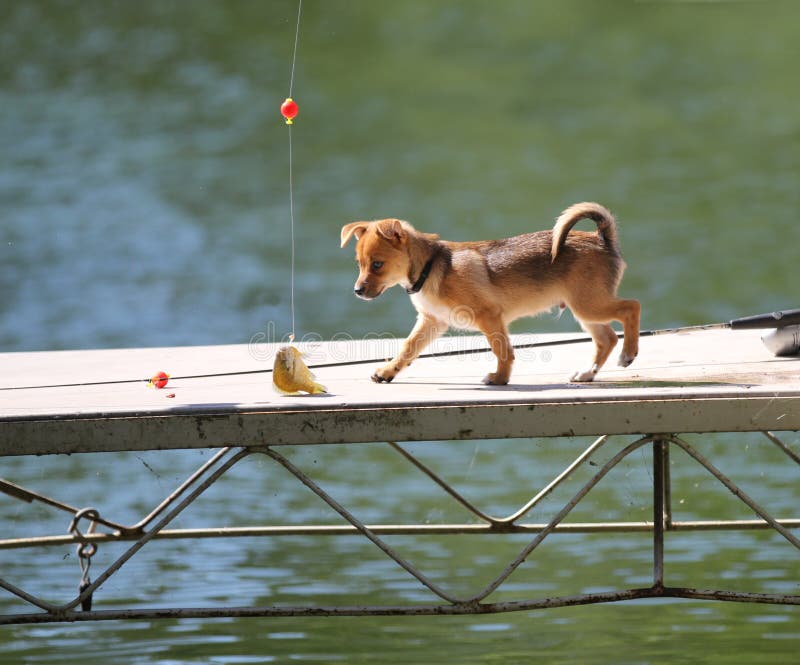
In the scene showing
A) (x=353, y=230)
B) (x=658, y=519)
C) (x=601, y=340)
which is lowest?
(x=658, y=519)

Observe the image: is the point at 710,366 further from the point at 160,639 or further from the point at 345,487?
the point at 345,487

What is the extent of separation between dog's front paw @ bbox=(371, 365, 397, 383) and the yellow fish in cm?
39

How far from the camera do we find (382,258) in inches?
150

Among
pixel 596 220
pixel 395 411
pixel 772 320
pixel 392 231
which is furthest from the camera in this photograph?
pixel 772 320

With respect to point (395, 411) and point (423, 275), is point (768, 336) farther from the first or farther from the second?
point (395, 411)

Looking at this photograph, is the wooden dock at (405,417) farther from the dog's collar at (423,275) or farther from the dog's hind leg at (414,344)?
the dog's collar at (423,275)

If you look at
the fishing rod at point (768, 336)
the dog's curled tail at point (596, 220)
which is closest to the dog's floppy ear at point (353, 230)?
the dog's curled tail at point (596, 220)

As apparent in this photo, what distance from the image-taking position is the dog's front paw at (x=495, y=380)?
388cm

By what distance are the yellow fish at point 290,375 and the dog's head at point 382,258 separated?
282 millimetres

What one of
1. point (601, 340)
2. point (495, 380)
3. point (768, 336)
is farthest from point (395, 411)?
point (768, 336)

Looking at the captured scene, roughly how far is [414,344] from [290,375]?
521 millimetres

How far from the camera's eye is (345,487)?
7.95m

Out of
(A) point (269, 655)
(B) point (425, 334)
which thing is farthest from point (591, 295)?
(A) point (269, 655)

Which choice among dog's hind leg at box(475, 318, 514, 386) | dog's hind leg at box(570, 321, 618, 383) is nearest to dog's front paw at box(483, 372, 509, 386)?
dog's hind leg at box(475, 318, 514, 386)
